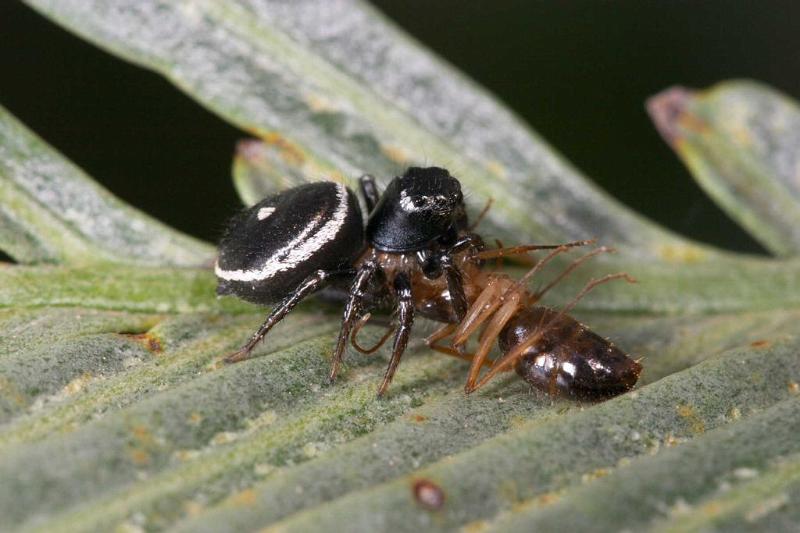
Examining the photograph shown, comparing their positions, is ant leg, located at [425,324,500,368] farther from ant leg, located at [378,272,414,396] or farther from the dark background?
the dark background

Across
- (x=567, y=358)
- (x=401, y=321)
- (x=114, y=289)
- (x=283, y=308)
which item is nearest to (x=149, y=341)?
(x=114, y=289)

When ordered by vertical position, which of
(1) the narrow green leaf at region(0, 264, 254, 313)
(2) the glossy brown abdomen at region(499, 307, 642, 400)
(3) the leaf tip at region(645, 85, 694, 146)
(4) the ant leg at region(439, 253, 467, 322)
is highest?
(3) the leaf tip at region(645, 85, 694, 146)

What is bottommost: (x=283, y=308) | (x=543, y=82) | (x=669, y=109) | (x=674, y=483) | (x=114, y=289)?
(x=114, y=289)

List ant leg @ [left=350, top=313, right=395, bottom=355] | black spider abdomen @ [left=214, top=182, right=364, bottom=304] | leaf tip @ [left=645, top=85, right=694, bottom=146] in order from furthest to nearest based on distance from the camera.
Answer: leaf tip @ [left=645, top=85, right=694, bottom=146] → black spider abdomen @ [left=214, top=182, right=364, bottom=304] → ant leg @ [left=350, top=313, right=395, bottom=355]

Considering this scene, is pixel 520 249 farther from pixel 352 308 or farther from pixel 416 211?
pixel 352 308

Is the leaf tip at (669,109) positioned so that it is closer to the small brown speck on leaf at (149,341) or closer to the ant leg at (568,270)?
the ant leg at (568,270)

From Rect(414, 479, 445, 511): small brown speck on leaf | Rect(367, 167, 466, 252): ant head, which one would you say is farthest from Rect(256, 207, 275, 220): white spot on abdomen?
Rect(414, 479, 445, 511): small brown speck on leaf

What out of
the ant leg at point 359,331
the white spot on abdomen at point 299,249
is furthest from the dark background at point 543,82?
the ant leg at point 359,331
